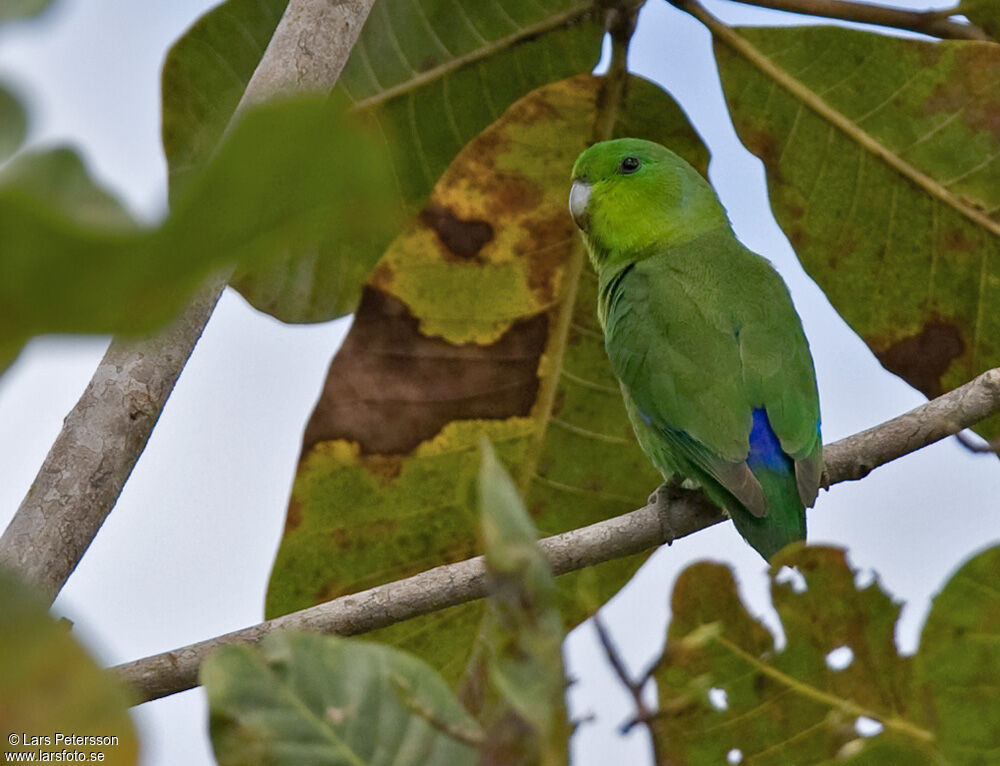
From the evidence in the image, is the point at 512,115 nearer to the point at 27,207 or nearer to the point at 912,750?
the point at 912,750

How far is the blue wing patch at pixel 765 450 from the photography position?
9.57ft

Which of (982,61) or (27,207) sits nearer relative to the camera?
(27,207)

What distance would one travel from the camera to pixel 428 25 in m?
3.21

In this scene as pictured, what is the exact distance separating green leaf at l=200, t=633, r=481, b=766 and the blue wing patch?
1820 mm

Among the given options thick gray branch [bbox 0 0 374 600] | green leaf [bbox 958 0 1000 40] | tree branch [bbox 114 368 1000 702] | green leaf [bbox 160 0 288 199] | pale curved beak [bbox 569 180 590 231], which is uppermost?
green leaf [bbox 160 0 288 199]

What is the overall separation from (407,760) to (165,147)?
90.4 inches

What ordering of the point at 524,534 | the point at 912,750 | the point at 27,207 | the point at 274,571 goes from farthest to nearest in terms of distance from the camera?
the point at 274,571 < the point at 912,750 < the point at 524,534 < the point at 27,207

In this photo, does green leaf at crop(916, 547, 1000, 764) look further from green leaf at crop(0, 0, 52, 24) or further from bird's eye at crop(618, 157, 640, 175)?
bird's eye at crop(618, 157, 640, 175)

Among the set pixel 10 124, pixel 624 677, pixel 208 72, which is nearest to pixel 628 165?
pixel 208 72

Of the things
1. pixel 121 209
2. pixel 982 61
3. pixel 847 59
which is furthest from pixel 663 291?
pixel 121 209

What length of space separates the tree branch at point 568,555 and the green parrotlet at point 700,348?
144 millimetres

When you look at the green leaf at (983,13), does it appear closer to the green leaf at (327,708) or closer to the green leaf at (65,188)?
the green leaf at (327,708)

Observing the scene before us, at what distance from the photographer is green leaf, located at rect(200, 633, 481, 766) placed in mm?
1169

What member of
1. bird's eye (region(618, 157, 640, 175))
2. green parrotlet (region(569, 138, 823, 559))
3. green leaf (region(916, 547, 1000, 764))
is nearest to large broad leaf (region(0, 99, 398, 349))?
green leaf (region(916, 547, 1000, 764))
